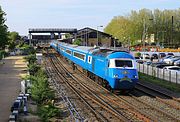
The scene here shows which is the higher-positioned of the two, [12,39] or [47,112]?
[12,39]

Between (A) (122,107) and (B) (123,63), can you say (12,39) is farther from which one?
(A) (122,107)

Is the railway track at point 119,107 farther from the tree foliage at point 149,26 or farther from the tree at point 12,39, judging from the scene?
the tree foliage at point 149,26

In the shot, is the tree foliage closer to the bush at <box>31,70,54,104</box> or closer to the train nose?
the train nose

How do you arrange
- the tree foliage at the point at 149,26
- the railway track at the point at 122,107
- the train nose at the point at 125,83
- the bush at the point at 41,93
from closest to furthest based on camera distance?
the railway track at the point at 122,107 → the bush at the point at 41,93 → the train nose at the point at 125,83 → the tree foliage at the point at 149,26

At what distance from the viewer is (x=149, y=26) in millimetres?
121438

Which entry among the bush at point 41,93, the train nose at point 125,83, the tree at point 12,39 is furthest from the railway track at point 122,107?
the tree at point 12,39

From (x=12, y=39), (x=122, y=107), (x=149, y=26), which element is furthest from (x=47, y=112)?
(x=149, y=26)

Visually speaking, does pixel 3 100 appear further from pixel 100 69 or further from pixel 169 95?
pixel 169 95

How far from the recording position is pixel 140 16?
126 m

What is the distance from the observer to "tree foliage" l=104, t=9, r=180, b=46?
119 m

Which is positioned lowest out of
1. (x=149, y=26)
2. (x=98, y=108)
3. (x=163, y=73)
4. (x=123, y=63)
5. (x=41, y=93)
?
(x=98, y=108)

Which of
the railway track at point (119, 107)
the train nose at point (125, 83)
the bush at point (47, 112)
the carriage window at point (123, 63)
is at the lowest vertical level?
the railway track at point (119, 107)

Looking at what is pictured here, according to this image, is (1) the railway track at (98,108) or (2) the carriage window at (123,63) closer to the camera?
(1) the railway track at (98,108)

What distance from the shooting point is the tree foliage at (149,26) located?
119 m
